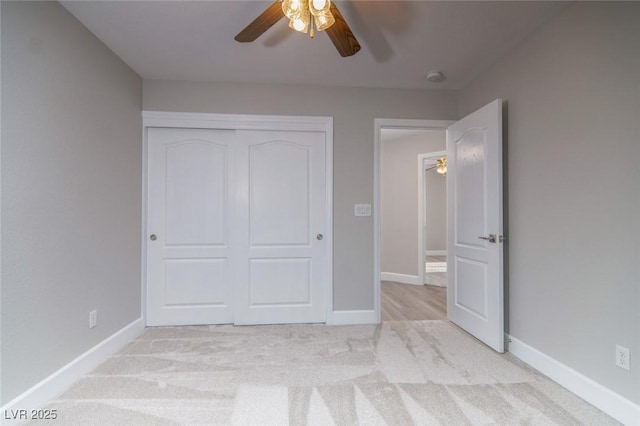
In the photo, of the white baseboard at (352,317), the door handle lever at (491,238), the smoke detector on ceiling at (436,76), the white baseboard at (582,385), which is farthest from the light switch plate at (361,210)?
the white baseboard at (582,385)

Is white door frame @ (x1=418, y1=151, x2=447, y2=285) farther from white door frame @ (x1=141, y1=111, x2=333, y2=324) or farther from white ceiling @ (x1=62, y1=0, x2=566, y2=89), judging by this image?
white door frame @ (x1=141, y1=111, x2=333, y2=324)

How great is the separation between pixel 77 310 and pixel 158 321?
1.00m

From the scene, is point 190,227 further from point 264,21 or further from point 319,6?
point 319,6

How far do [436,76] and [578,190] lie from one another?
5.14ft

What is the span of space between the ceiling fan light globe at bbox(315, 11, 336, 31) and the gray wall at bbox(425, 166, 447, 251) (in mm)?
7789

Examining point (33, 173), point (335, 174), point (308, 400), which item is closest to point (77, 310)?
point (33, 173)

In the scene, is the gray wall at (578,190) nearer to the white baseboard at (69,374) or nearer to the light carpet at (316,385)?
the light carpet at (316,385)

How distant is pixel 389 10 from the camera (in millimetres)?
1865

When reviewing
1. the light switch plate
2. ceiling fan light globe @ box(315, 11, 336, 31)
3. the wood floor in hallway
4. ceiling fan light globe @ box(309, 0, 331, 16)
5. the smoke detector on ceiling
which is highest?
the smoke detector on ceiling

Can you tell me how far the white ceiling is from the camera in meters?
1.87

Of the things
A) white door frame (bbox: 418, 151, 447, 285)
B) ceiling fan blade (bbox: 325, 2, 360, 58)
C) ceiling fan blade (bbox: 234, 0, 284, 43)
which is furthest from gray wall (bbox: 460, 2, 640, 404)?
white door frame (bbox: 418, 151, 447, 285)

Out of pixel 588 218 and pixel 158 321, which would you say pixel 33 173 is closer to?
pixel 158 321

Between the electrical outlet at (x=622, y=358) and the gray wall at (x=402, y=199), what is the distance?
3.17m

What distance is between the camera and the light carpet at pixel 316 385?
1594mm
